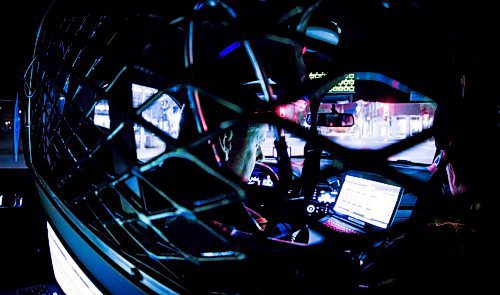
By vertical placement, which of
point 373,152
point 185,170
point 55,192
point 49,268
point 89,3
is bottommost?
point 49,268

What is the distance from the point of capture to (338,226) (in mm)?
2785

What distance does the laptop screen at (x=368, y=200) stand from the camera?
2.58 metres

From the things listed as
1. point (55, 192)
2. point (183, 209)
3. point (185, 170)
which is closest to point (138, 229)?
point (183, 209)


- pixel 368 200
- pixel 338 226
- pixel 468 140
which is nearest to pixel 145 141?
pixel 338 226

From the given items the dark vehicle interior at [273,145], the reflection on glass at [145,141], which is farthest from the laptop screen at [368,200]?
Result: the reflection on glass at [145,141]

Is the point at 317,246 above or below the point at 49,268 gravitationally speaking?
above

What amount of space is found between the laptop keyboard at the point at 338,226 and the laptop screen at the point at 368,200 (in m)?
0.12

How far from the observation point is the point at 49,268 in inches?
103

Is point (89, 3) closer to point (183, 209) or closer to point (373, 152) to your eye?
point (183, 209)

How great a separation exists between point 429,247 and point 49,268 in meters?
2.93

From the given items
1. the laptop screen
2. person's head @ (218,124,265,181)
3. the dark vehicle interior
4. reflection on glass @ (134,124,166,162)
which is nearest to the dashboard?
the laptop screen

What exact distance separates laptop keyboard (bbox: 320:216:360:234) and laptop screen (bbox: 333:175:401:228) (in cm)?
12

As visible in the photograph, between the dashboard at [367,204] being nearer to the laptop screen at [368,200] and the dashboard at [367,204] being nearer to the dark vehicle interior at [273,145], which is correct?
the laptop screen at [368,200]

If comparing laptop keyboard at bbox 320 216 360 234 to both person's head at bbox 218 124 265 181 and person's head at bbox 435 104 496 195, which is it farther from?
person's head at bbox 435 104 496 195
